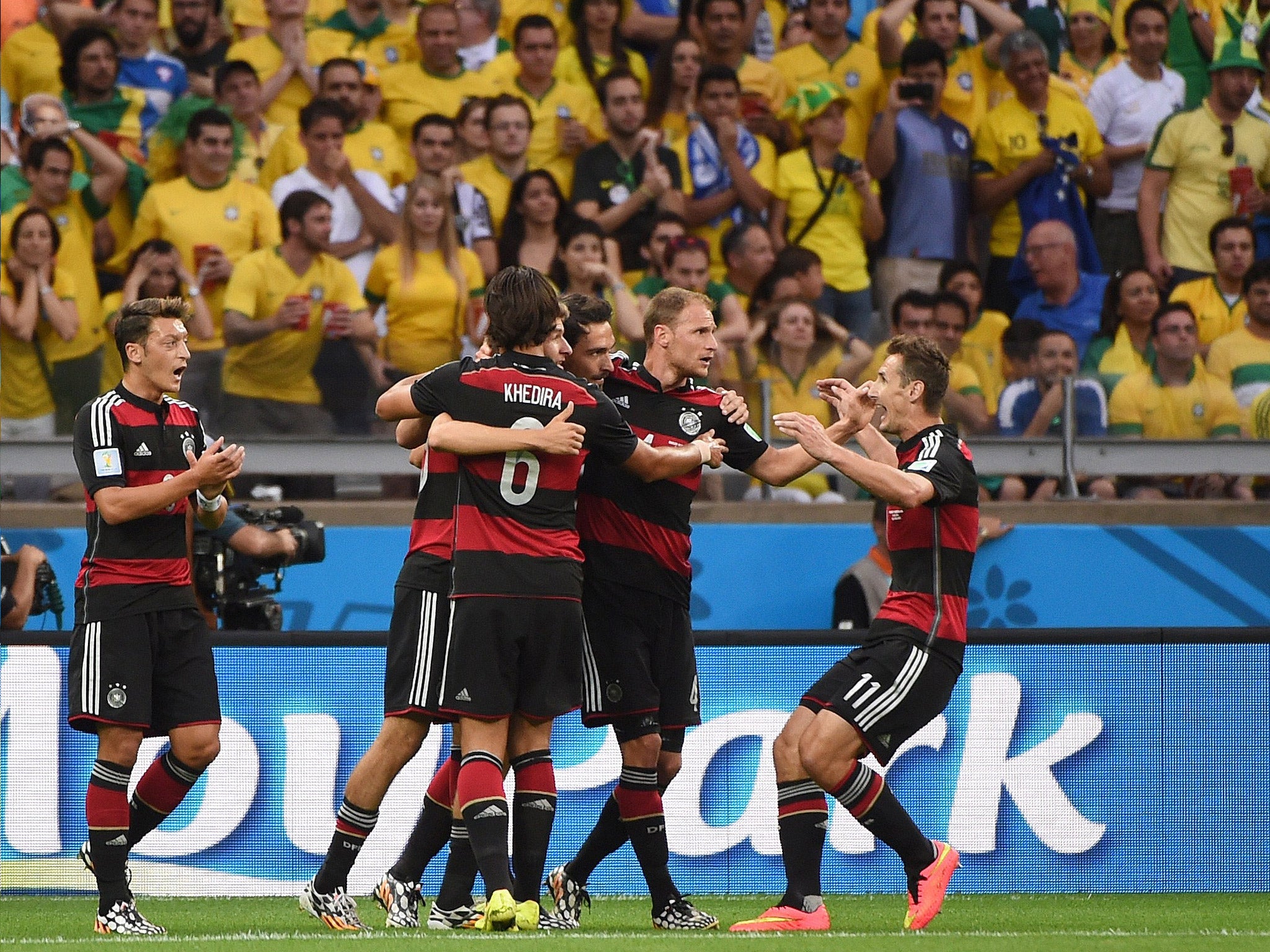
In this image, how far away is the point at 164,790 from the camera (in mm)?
6055

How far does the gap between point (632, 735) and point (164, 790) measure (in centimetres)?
173

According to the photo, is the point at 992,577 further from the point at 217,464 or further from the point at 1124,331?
the point at 217,464

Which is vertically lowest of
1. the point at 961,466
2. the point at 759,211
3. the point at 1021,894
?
the point at 1021,894

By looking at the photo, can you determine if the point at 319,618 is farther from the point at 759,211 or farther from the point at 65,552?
the point at 759,211

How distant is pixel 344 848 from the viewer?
18.8 feet

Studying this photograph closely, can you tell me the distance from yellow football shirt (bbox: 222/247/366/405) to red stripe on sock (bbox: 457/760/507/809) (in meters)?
4.41

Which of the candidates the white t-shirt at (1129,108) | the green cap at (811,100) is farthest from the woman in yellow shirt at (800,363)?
the white t-shirt at (1129,108)

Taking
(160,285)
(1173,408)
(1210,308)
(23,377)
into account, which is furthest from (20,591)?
(1210,308)

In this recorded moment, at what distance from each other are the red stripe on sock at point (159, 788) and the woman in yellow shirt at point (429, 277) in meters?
3.95

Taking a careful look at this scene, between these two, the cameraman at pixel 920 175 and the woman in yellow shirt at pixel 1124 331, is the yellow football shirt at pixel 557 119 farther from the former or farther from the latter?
the woman in yellow shirt at pixel 1124 331

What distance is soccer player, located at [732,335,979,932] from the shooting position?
5.64m

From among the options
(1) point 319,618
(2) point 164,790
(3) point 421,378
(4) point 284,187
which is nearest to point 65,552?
(1) point 319,618

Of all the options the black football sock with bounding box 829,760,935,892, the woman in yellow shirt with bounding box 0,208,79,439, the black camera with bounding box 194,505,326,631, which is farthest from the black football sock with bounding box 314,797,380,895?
the woman in yellow shirt with bounding box 0,208,79,439

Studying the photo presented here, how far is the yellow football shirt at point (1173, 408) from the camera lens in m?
9.70
